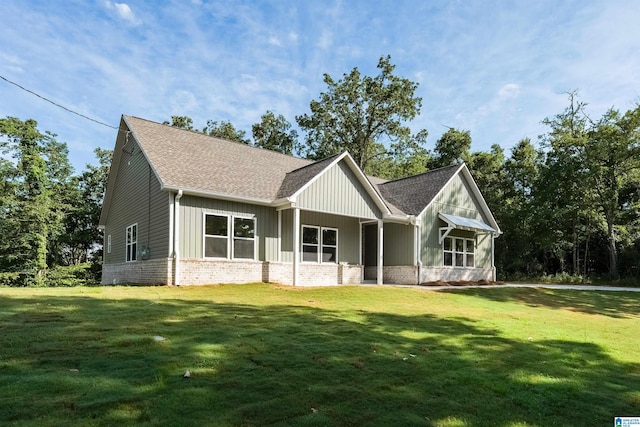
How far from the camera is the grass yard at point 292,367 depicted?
12.7 feet

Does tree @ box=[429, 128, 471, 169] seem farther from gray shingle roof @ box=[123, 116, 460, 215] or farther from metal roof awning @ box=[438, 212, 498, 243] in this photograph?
gray shingle roof @ box=[123, 116, 460, 215]

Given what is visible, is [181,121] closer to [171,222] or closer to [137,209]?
[137,209]

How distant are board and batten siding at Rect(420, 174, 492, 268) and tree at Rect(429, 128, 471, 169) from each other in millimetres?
12720

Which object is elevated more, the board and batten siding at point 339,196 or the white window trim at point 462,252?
the board and batten siding at point 339,196

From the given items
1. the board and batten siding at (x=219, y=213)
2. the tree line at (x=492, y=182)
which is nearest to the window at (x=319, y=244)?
the board and batten siding at (x=219, y=213)

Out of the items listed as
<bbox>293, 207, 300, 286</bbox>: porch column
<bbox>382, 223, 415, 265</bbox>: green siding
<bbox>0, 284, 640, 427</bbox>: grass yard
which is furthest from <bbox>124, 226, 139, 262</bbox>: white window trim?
<bbox>382, 223, 415, 265</bbox>: green siding

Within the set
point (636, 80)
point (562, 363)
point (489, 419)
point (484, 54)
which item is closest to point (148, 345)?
point (489, 419)

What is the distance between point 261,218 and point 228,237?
1603mm

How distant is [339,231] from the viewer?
63.7 feet

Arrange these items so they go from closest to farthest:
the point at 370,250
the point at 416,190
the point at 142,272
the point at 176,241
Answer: the point at 176,241 < the point at 142,272 < the point at 370,250 < the point at 416,190

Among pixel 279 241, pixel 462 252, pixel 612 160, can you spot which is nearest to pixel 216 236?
pixel 279 241

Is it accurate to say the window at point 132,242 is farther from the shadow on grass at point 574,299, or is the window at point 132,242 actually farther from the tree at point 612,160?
the tree at point 612,160

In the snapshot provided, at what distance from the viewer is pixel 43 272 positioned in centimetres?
2678

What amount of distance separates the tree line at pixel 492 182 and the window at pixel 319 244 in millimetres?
18274
